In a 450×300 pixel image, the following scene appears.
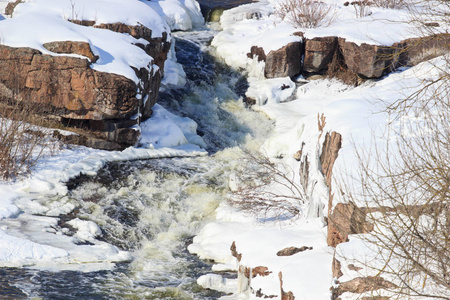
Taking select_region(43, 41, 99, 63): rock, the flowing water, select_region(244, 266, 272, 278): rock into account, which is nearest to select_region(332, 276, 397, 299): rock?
select_region(244, 266, 272, 278): rock

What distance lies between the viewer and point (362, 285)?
5.36 m

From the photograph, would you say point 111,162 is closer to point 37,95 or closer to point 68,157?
point 68,157

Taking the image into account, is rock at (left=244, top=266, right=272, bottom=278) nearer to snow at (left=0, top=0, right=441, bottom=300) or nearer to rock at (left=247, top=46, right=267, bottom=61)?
snow at (left=0, top=0, right=441, bottom=300)

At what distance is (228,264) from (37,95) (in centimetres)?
676

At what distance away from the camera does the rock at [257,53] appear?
17750 mm

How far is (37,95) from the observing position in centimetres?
1235

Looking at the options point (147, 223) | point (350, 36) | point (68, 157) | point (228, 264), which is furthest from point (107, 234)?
point (350, 36)

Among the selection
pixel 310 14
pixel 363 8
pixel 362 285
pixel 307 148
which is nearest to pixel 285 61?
pixel 310 14

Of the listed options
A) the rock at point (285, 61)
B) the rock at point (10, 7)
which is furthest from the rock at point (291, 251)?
the rock at point (10, 7)

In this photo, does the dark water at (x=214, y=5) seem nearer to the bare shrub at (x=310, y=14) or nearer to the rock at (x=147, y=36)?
the bare shrub at (x=310, y=14)

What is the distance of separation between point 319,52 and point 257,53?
2.21 m

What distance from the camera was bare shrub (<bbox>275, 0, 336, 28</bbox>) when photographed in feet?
60.3

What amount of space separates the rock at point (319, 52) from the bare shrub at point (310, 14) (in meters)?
1.58

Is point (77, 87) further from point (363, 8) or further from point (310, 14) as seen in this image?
point (363, 8)
